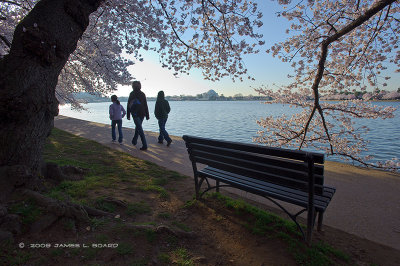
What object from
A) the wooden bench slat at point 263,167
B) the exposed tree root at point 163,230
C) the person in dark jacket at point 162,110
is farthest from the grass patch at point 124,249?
the person in dark jacket at point 162,110

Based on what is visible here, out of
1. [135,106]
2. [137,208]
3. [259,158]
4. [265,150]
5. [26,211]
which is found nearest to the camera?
[26,211]

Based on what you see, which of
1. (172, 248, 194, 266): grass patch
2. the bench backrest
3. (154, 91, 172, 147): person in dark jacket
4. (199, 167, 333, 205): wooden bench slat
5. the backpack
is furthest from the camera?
(154, 91, 172, 147): person in dark jacket

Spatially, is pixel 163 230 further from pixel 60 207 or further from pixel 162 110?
pixel 162 110

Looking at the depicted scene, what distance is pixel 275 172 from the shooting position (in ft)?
8.41

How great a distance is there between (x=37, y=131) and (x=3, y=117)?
1.24 ft

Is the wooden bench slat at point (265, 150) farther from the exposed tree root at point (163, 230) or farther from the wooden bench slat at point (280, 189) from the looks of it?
the exposed tree root at point (163, 230)

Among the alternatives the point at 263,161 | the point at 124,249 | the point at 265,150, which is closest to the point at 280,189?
the point at 263,161

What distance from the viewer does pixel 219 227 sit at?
281cm

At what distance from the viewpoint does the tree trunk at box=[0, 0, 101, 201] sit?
8.50ft

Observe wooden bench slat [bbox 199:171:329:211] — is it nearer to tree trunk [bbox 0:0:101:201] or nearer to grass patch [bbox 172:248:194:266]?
grass patch [bbox 172:248:194:266]

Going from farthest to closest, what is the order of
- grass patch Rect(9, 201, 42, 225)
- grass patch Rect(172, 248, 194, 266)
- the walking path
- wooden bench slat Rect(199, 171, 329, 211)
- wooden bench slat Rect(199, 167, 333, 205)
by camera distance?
1. the walking path
2. wooden bench slat Rect(199, 167, 333, 205)
3. wooden bench slat Rect(199, 171, 329, 211)
4. grass patch Rect(9, 201, 42, 225)
5. grass patch Rect(172, 248, 194, 266)

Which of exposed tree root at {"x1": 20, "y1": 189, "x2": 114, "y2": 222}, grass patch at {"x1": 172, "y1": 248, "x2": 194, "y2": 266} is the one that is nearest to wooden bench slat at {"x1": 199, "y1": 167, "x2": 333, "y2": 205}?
grass patch at {"x1": 172, "y1": 248, "x2": 194, "y2": 266}

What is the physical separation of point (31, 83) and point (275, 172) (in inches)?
125

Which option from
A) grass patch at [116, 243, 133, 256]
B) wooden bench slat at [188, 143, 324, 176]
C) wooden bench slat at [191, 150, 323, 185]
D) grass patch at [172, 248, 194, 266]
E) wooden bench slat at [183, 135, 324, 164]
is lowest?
grass patch at [172, 248, 194, 266]
